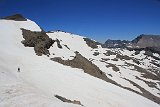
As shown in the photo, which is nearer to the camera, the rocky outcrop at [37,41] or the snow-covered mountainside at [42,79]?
the snow-covered mountainside at [42,79]

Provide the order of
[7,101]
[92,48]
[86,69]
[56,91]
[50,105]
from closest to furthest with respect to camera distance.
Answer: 1. [50,105]
2. [7,101]
3. [56,91]
4. [86,69]
5. [92,48]

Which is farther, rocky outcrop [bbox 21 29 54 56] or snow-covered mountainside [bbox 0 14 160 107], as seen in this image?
rocky outcrop [bbox 21 29 54 56]

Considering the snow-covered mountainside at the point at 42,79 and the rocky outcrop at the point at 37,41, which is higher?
the rocky outcrop at the point at 37,41

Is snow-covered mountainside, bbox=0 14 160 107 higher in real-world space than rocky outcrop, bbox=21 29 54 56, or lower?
lower

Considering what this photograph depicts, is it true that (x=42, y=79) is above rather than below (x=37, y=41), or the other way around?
below

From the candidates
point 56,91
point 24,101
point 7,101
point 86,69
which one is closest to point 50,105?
point 24,101

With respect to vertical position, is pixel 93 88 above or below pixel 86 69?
below

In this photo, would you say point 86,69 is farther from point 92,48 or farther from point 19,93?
point 92,48

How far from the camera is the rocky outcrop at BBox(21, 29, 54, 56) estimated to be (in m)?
47.9

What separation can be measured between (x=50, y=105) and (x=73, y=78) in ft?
64.9

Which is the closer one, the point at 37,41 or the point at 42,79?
the point at 42,79

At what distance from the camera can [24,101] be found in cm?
1788

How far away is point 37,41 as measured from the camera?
5219cm

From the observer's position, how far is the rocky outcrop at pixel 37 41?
4793 cm
